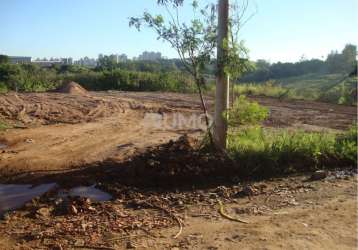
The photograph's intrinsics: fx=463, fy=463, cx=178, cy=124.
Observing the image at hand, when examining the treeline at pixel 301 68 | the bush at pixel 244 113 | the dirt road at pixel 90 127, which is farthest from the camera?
the treeline at pixel 301 68

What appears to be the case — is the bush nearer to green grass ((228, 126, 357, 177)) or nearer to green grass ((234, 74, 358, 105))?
green grass ((228, 126, 357, 177))

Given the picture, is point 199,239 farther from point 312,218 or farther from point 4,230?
point 4,230

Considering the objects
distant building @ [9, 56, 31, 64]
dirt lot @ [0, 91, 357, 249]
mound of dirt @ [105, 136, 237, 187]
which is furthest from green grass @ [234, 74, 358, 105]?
distant building @ [9, 56, 31, 64]

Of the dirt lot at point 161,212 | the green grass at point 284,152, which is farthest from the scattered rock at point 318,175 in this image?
the green grass at point 284,152

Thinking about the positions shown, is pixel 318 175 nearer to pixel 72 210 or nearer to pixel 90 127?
pixel 72 210

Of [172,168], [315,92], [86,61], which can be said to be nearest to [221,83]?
[172,168]

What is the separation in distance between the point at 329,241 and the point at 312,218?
0.62 metres

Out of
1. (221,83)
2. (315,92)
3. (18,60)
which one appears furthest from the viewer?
(18,60)

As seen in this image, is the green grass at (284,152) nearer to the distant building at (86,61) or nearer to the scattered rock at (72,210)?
the scattered rock at (72,210)

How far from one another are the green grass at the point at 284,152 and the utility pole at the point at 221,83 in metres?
0.26

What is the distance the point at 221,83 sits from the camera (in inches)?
297

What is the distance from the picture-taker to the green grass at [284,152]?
726 cm

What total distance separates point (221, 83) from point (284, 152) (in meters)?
1.53

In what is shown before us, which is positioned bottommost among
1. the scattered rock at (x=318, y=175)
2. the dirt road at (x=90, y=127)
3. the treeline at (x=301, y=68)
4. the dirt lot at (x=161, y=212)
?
the dirt lot at (x=161, y=212)
